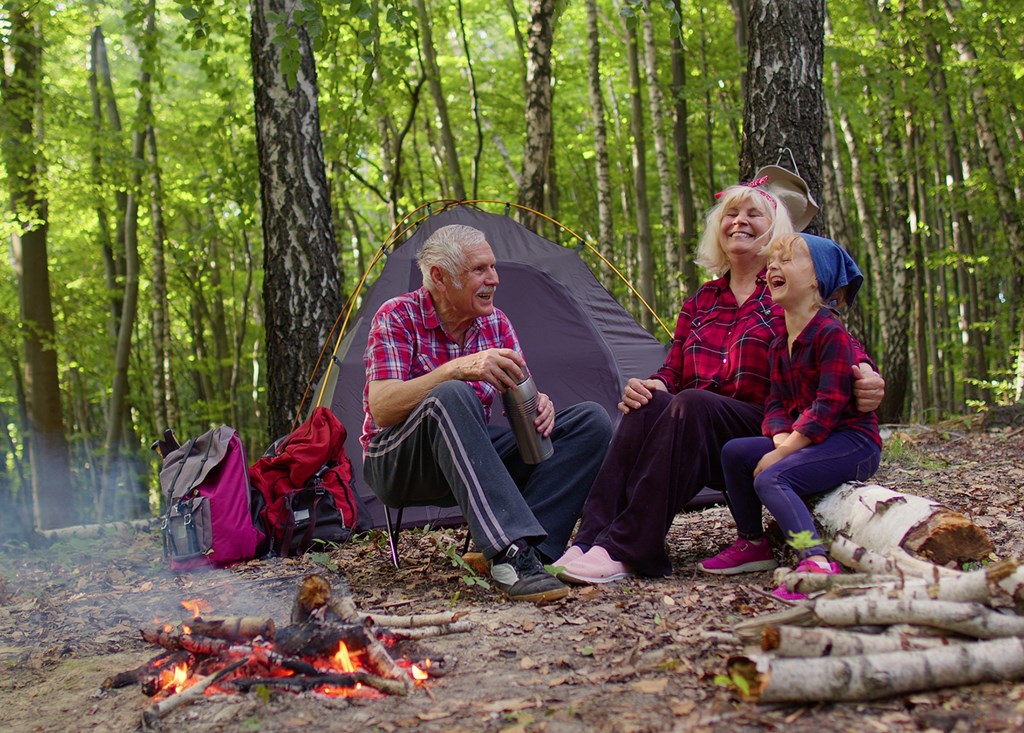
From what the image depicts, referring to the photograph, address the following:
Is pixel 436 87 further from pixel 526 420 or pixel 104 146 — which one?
pixel 526 420

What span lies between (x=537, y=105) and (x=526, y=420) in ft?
16.2

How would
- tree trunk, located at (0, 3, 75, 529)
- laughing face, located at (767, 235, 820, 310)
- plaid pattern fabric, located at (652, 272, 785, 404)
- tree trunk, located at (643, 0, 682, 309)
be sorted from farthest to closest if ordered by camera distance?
tree trunk, located at (643, 0, 682, 309) < tree trunk, located at (0, 3, 75, 529) < plaid pattern fabric, located at (652, 272, 785, 404) < laughing face, located at (767, 235, 820, 310)

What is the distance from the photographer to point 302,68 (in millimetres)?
5699

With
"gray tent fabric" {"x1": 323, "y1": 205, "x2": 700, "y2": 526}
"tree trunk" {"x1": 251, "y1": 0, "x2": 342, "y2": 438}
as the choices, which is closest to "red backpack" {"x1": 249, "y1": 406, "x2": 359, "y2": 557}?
"gray tent fabric" {"x1": 323, "y1": 205, "x2": 700, "y2": 526}

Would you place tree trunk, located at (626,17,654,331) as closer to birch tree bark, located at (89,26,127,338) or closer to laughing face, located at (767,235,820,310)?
birch tree bark, located at (89,26,127,338)

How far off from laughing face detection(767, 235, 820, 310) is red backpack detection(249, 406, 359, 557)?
96.8 inches

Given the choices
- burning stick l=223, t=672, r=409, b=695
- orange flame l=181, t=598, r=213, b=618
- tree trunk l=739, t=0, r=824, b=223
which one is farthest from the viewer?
tree trunk l=739, t=0, r=824, b=223

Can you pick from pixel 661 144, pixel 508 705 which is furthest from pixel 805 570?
pixel 661 144

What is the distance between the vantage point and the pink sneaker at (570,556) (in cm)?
321

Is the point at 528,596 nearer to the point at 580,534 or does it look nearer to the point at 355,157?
the point at 580,534

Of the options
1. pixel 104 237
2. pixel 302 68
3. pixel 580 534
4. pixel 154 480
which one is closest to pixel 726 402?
pixel 580 534

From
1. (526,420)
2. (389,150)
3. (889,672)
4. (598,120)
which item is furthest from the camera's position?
Answer: (389,150)

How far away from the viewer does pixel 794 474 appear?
2.87m

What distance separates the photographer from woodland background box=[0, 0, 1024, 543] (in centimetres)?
551
